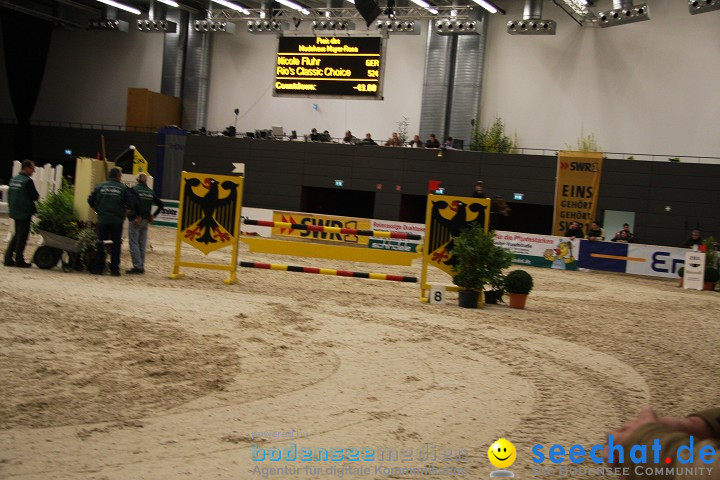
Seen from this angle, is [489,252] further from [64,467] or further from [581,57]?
[581,57]

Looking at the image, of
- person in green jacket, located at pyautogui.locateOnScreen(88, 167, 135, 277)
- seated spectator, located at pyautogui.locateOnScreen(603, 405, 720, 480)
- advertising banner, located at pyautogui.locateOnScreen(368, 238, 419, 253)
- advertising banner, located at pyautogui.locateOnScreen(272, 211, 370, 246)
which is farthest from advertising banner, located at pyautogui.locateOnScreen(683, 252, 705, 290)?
seated spectator, located at pyautogui.locateOnScreen(603, 405, 720, 480)

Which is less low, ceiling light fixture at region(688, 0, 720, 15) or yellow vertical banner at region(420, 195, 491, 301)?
ceiling light fixture at region(688, 0, 720, 15)

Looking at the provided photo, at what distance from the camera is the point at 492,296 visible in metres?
10.7

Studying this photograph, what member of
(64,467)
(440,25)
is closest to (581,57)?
(440,25)

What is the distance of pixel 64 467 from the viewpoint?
331cm

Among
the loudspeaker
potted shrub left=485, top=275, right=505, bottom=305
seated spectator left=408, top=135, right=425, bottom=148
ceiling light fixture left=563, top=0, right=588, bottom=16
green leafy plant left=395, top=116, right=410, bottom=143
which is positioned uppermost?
ceiling light fixture left=563, top=0, right=588, bottom=16

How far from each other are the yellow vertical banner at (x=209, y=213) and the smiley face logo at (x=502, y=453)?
7.41 meters

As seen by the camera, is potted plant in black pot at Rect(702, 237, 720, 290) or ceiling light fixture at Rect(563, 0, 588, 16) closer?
potted plant in black pot at Rect(702, 237, 720, 290)

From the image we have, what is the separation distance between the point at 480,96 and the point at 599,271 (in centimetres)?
942

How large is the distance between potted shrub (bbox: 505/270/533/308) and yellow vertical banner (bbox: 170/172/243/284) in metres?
4.07

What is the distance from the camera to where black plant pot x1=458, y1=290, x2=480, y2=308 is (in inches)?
398

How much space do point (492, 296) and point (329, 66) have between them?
31.2ft

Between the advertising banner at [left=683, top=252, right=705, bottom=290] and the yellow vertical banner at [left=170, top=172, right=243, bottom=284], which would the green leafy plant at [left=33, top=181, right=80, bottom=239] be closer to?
the yellow vertical banner at [left=170, top=172, right=243, bottom=284]

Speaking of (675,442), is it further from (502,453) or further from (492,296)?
(492,296)
